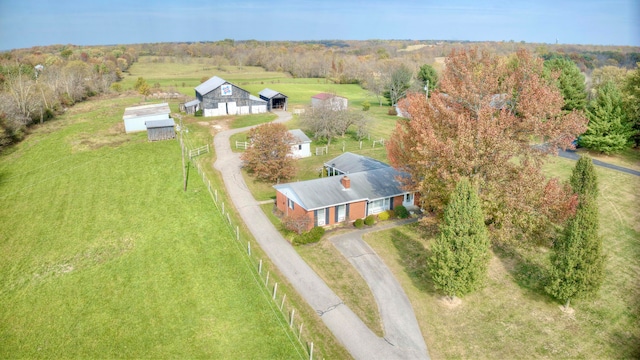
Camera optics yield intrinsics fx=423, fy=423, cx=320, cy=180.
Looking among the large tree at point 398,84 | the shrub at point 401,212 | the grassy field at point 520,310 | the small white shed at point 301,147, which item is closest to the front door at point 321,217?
the grassy field at point 520,310

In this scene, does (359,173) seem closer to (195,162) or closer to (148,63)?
(195,162)

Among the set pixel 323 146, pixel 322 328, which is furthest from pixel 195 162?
pixel 322 328

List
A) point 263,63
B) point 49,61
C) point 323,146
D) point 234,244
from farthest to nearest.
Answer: point 263,63 < point 49,61 < point 323,146 < point 234,244

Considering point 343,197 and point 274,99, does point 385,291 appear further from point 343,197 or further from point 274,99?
point 274,99

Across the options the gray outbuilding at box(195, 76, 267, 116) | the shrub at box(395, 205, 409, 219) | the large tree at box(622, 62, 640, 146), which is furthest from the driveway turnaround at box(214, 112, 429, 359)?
the large tree at box(622, 62, 640, 146)

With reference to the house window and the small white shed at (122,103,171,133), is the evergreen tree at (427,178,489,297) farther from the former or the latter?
the small white shed at (122,103,171,133)

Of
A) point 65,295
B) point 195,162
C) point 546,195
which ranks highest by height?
point 546,195

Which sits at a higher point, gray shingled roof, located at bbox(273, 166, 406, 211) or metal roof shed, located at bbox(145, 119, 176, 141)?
metal roof shed, located at bbox(145, 119, 176, 141)

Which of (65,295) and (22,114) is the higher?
(22,114)

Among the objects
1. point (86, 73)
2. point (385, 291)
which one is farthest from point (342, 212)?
point (86, 73)
